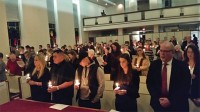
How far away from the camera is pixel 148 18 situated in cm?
1681

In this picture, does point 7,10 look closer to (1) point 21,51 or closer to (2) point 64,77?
(1) point 21,51

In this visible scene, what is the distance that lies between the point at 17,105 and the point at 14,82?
120 inches

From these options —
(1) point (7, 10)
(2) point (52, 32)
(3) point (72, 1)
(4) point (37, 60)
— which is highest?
(3) point (72, 1)

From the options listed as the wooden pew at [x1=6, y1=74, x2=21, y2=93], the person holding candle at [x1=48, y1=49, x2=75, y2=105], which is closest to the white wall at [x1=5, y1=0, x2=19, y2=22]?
the wooden pew at [x1=6, y1=74, x2=21, y2=93]

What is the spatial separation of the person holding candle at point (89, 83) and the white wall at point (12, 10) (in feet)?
31.4

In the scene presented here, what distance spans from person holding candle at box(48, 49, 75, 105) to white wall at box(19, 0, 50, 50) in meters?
9.31

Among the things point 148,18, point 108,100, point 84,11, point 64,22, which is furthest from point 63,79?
point 84,11

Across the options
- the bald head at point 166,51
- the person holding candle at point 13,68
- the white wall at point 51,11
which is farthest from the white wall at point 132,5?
the bald head at point 166,51

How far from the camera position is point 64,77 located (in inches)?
136

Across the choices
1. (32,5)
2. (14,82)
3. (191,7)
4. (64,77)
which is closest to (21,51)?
(14,82)

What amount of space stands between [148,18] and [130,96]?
14.6 meters

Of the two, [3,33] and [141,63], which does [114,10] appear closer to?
[3,33]

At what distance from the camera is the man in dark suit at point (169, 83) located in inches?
101

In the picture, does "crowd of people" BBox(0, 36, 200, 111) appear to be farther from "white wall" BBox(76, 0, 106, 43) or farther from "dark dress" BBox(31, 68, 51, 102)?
"white wall" BBox(76, 0, 106, 43)
